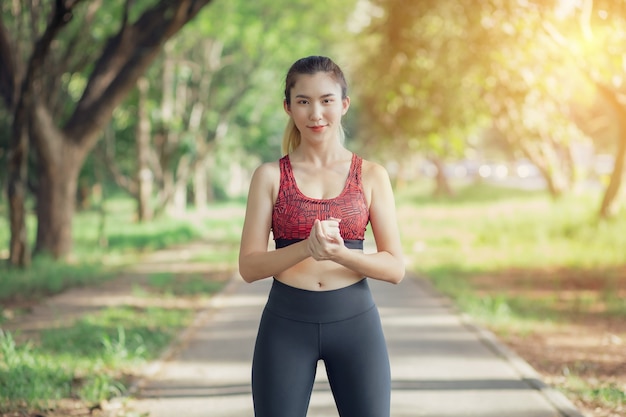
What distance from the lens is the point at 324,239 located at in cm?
308

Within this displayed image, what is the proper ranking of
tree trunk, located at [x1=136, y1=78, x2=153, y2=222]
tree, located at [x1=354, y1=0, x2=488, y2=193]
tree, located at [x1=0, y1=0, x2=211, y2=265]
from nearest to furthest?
1. tree, located at [x1=0, y1=0, x2=211, y2=265]
2. tree, located at [x1=354, y1=0, x2=488, y2=193]
3. tree trunk, located at [x1=136, y1=78, x2=153, y2=222]

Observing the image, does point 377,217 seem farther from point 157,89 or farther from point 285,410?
point 157,89

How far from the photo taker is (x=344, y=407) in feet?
11.4

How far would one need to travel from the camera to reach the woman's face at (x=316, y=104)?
343cm

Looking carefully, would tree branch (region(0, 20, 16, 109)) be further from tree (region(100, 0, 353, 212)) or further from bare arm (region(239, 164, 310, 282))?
bare arm (region(239, 164, 310, 282))

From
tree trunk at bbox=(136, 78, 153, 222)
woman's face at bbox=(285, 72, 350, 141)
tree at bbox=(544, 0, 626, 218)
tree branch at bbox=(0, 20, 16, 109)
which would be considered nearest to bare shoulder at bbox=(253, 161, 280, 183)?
woman's face at bbox=(285, 72, 350, 141)

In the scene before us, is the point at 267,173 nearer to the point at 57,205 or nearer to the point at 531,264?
the point at 57,205

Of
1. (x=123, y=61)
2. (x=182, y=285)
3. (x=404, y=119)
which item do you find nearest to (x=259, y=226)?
(x=182, y=285)

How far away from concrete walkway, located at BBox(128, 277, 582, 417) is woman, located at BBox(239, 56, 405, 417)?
289 cm

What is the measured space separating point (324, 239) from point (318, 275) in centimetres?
38

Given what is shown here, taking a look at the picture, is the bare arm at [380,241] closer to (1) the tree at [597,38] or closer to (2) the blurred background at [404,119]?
(2) the blurred background at [404,119]

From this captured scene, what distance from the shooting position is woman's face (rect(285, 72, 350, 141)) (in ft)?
11.2

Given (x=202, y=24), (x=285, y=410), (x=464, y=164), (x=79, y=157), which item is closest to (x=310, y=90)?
(x=285, y=410)

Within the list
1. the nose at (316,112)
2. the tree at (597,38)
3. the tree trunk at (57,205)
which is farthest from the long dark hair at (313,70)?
the tree trunk at (57,205)
